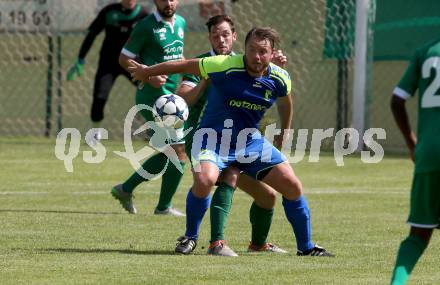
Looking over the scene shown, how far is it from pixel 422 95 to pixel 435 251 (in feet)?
8.62

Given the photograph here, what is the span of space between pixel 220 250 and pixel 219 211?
0.28 metres

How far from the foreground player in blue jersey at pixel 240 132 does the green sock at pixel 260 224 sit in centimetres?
33

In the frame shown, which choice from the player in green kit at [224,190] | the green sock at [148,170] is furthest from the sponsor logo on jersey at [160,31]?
the player in green kit at [224,190]

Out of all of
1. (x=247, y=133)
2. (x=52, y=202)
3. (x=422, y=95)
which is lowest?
(x=52, y=202)

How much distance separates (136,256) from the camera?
7.84m

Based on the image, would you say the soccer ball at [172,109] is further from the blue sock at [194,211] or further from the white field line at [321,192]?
the white field line at [321,192]

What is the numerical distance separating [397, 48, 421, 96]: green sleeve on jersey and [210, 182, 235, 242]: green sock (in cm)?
240

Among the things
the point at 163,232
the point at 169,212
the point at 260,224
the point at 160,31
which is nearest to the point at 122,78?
the point at 160,31

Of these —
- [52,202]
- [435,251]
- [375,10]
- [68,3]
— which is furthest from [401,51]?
[435,251]

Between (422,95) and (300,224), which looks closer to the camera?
(422,95)

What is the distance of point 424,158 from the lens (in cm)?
581

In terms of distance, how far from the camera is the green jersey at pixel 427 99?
5.80 meters

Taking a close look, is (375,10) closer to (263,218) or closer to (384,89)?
(384,89)

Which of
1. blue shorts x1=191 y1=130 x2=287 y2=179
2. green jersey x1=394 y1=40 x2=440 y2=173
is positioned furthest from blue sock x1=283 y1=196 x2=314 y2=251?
green jersey x1=394 y1=40 x2=440 y2=173
